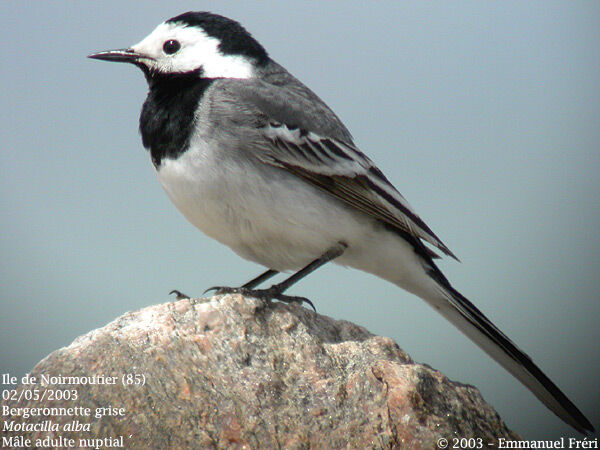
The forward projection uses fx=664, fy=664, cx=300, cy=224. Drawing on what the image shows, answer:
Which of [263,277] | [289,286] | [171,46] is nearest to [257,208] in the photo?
[289,286]

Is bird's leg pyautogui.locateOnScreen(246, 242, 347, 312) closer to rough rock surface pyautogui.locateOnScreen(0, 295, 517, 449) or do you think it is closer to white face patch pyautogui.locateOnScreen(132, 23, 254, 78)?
rough rock surface pyautogui.locateOnScreen(0, 295, 517, 449)

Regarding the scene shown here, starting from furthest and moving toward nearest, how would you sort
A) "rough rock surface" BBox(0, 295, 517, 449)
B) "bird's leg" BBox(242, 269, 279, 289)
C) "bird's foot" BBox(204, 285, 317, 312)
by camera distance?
"bird's leg" BBox(242, 269, 279, 289), "bird's foot" BBox(204, 285, 317, 312), "rough rock surface" BBox(0, 295, 517, 449)

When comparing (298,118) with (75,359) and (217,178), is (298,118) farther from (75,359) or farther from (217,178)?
(75,359)

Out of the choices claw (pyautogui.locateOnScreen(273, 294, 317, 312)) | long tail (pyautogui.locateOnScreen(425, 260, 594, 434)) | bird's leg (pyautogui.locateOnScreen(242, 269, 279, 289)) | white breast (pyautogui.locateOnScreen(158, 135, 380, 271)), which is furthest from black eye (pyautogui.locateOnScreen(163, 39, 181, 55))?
long tail (pyautogui.locateOnScreen(425, 260, 594, 434))

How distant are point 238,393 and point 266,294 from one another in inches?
32.3

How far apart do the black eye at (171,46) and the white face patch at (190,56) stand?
0.02 meters

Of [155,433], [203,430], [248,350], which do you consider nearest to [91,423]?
[155,433]

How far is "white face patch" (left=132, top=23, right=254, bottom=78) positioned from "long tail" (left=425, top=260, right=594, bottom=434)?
2.05 m

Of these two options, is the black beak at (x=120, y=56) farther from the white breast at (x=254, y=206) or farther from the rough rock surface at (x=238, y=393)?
the rough rock surface at (x=238, y=393)

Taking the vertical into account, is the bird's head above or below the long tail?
above

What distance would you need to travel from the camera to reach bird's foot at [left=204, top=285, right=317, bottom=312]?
13.1 feet

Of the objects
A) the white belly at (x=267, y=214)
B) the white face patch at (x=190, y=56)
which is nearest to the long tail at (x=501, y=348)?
the white belly at (x=267, y=214)

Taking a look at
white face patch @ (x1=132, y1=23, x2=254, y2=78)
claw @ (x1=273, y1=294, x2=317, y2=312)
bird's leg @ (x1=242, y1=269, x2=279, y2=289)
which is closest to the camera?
claw @ (x1=273, y1=294, x2=317, y2=312)

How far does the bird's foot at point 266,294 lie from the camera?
13.1 feet
